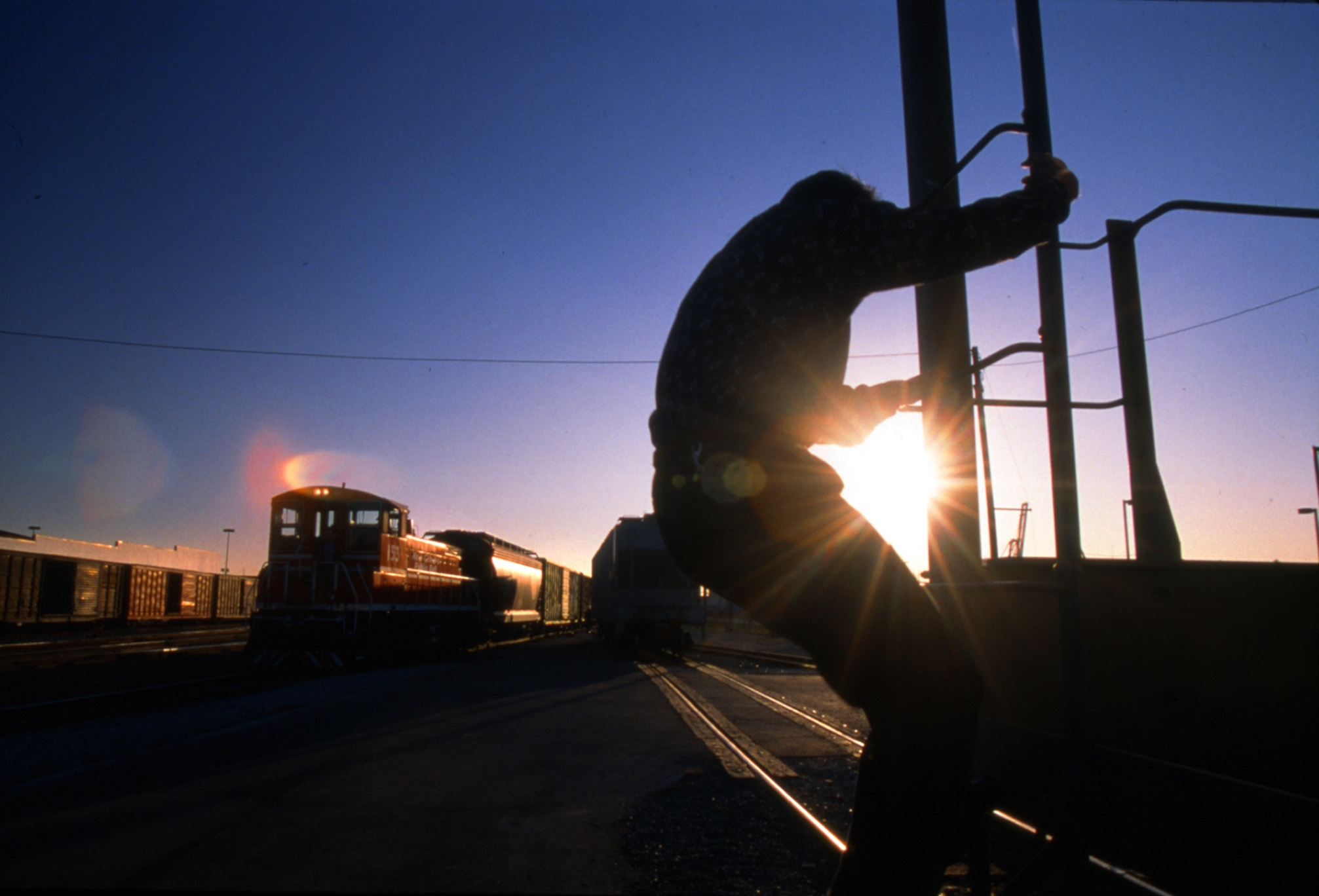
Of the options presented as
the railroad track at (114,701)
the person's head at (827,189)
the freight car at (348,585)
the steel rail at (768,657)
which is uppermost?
the person's head at (827,189)

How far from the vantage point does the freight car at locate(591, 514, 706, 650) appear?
61.7ft

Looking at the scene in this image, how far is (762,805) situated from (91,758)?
14.7 feet

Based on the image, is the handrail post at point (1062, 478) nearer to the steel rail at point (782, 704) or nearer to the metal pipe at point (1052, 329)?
the metal pipe at point (1052, 329)

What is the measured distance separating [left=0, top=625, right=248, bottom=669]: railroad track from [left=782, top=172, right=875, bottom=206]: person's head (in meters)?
16.4

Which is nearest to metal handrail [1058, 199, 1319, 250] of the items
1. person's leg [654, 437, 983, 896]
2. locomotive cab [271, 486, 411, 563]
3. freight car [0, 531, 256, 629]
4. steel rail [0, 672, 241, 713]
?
person's leg [654, 437, 983, 896]

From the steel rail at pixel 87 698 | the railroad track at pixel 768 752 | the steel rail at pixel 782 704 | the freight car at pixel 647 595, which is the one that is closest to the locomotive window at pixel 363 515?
the steel rail at pixel 87 698

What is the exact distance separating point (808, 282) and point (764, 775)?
3.85 metres

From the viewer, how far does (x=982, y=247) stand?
1682mm

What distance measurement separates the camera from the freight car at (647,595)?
18.8 meters

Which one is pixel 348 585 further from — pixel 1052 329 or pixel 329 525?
pixel 1052 329

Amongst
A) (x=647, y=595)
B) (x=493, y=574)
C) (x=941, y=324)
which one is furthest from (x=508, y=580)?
(x=941, y=324)

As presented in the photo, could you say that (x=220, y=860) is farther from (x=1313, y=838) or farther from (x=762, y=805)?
(x=1313, y=838)

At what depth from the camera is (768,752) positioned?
5699 millimetres

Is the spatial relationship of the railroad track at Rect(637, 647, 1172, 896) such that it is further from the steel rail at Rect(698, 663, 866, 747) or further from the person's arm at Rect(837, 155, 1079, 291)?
the person's arm at Rect(837, 155, 1079, 291)
